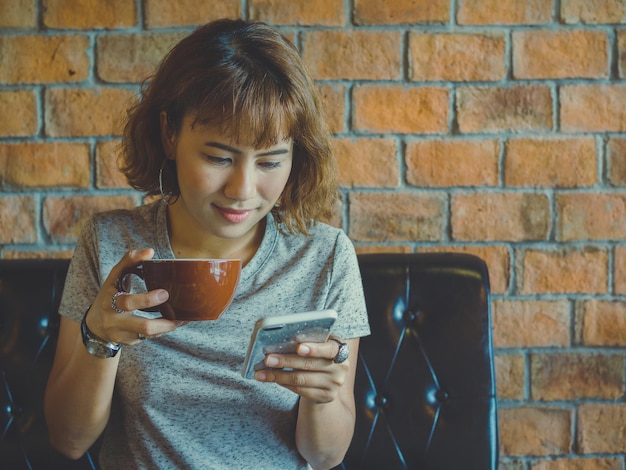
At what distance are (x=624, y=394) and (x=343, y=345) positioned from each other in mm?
870

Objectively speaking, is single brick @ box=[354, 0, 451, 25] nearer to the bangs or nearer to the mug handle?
the bangs

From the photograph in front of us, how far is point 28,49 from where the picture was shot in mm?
1415

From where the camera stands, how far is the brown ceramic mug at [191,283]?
2.59 feet

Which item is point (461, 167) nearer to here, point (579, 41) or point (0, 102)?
point (579, 41)

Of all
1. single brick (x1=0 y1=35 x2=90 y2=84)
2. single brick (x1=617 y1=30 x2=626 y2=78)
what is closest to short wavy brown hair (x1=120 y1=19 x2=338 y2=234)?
single brick (x1=0 y1=35 x2=90 y2=84)

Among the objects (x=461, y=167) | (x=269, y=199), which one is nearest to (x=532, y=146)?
(x=461, y=167)

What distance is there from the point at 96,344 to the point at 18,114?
73 centimetres

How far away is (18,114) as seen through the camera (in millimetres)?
1425

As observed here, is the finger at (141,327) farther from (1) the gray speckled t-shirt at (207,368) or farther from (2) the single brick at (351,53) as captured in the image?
(2) the single brick at (351,53)

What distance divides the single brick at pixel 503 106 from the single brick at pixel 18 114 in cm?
90

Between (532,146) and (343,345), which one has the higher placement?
(532,146)

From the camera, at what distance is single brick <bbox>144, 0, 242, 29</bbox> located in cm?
141

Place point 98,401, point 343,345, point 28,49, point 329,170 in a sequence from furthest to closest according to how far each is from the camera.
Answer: point 28,49 → point 329,170 → point 98,401 → point 343,345

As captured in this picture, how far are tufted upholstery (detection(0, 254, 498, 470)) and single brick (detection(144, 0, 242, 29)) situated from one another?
0.55m
